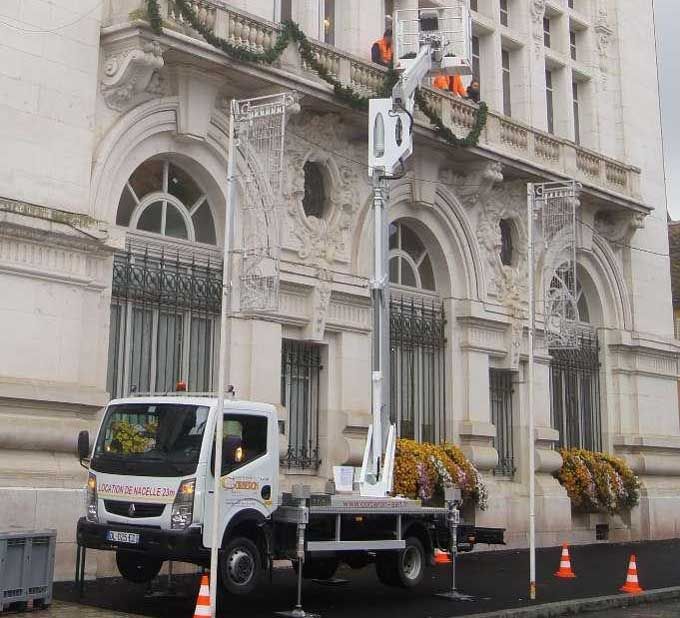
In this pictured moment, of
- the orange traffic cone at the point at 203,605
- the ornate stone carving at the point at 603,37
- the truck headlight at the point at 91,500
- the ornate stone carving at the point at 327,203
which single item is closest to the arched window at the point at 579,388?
the ornate stone carving at the point at 603,37

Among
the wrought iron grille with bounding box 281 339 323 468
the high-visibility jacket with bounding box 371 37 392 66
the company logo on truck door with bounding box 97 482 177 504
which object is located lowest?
the company logo on truck door with bounding box 97 482 177 504

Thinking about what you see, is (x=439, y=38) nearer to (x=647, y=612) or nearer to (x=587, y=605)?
(x=587, y=605)

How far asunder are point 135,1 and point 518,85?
12857 mm

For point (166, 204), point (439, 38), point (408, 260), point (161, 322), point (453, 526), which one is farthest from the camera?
point (408, 260)

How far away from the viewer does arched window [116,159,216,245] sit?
65.2 feet

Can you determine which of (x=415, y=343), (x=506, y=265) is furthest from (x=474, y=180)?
(x=415, y=343)

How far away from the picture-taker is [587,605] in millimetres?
15805

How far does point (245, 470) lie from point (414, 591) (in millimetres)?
4105

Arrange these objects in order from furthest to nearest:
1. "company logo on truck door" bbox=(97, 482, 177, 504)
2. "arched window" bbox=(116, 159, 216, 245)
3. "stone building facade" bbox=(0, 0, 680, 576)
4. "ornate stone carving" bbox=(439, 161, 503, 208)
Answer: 1. "ornate stone carving" bbox=(439, 161, 503, 208)
2. "arched window" bbox=(116, 159, 216, 245)
3. "stone building facade" bbox=(0, 0, 680, 576)
4. "company logo on truck door" bbox=(97, 482, 177, 504)

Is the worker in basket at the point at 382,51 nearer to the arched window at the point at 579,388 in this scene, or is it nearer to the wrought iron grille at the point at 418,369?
the wrought iron grille at the point at 418,369

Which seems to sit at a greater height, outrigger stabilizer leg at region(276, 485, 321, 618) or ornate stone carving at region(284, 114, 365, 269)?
ornate stone carving at region(284, 114, 365, 269)

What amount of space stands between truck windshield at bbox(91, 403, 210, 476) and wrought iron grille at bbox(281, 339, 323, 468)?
7350mm

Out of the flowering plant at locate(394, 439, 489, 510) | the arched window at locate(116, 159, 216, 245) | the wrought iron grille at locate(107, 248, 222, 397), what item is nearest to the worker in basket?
the arched window at locate(116, 159, 216, 245)

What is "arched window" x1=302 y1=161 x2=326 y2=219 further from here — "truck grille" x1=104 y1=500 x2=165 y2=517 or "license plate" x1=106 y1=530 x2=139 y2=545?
"license plate" x1=106 y1=530 x2=139 y2=545
